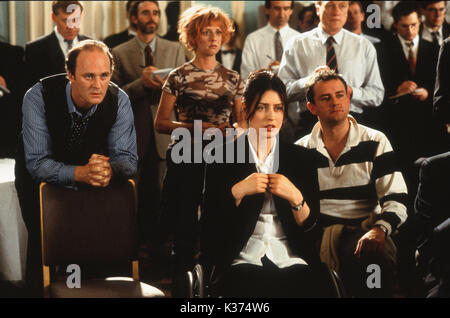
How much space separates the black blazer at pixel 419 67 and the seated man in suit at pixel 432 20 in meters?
0.31

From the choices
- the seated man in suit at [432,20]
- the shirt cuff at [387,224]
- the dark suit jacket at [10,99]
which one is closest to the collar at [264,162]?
the shirt cuff at [387,224]

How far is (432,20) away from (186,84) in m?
1.94

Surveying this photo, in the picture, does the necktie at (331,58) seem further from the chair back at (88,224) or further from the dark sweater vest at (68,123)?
the chair back at (88,224)

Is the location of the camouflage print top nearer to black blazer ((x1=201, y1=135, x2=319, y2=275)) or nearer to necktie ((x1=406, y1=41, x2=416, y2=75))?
black blazer ((x1=201, y1=135, x2=319, y2=275))

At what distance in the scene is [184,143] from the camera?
10.2ft

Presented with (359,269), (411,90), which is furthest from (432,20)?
Answer: (359,269)

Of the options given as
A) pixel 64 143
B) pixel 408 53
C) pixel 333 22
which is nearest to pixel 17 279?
pixel 64 143


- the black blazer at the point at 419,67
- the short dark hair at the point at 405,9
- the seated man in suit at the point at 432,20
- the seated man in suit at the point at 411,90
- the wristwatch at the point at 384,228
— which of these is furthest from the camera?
the seated man in suit at the point at 432,20

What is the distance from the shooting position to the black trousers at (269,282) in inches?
89.5

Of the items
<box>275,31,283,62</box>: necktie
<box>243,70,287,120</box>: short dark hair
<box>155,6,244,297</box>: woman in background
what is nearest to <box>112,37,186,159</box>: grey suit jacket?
<box>275,31,283,62</box>: necktie

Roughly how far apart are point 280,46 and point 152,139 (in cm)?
102

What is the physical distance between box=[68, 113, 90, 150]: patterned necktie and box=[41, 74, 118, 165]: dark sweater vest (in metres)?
0.01

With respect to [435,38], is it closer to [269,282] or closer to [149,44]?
[149,44]

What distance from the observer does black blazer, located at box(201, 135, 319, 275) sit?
7.73 feet
